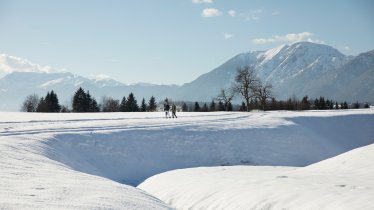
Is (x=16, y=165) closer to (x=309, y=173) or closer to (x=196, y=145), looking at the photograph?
(x=309, y=173)

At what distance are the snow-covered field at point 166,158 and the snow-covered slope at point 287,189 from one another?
0.22 feet

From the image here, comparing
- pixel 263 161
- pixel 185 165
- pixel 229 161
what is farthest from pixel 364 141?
pixel 185 165

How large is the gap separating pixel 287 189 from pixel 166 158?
19143 millimetres

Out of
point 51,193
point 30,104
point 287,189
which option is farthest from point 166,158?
point 30,104

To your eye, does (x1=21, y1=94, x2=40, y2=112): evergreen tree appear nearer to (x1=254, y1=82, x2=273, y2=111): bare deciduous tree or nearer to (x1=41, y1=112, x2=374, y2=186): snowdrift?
(x1=254, y1=82, x2=273, y2=111): bare deciduous tree

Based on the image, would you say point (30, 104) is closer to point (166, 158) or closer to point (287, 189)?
point (166, 158)

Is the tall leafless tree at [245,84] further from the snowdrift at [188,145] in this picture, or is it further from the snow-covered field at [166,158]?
the snowdrift at [188,145]

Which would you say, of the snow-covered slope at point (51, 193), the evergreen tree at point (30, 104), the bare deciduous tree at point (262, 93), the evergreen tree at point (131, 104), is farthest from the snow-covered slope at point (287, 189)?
the evergreen tree at point (30, 104)

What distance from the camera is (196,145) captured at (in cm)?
3556

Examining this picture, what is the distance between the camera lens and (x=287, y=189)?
14.6 metres

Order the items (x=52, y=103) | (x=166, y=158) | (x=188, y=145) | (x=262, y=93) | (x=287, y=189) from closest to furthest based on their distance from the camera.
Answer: (x=287, y=189)
(x=166, y=158)
(x=188, y=145)
(x=262, y=93)
(x=52, y=103)

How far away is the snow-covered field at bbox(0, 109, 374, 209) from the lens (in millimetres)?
12156

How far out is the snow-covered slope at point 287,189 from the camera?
12.8 metres

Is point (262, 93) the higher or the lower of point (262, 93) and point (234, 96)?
the higher
